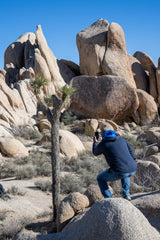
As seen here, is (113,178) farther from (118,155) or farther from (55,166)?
(55,166)

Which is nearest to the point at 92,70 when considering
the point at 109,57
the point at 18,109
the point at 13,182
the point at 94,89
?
the point at 109,57

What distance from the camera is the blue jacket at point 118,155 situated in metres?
4.52

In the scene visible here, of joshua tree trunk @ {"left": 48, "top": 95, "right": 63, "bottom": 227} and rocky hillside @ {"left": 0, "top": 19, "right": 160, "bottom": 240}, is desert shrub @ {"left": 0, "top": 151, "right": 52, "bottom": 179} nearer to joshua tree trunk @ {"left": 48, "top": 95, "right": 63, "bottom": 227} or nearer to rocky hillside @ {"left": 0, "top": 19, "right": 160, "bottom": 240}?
rocky hillside @ {"left": 0, "top": 19, "right": 160, "bottom": 240}

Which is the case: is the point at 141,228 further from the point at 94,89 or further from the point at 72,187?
the point at 94,89

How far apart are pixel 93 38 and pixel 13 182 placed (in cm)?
2146

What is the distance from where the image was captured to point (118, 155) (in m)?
4.54

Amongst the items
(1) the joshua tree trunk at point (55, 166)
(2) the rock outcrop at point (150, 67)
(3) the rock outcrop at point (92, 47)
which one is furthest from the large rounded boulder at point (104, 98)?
(1) the joshua tree trunk at point (55, 166)

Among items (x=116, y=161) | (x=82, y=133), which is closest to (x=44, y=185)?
(x=116, y=161)

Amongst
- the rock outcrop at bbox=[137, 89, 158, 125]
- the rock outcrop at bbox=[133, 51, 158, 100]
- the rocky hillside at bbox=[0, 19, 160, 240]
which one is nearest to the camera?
the rocky hillside at bbox=[0, 19, 160, 240]

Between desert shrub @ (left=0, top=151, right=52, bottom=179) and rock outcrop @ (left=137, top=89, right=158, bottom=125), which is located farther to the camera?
rock outcrop @ (left=137, top=89, right=158, bottom=125)

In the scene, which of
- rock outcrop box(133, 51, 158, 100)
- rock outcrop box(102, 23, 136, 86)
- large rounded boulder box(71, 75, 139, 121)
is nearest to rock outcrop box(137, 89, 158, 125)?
large rounded boulder box(71, 75, 139, 121)

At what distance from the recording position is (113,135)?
15.6 ft

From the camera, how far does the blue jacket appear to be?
452 centimetres

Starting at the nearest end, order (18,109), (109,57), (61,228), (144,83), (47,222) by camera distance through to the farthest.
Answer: (61,228), (47,222), (18,109), (109,57), (144,83)
